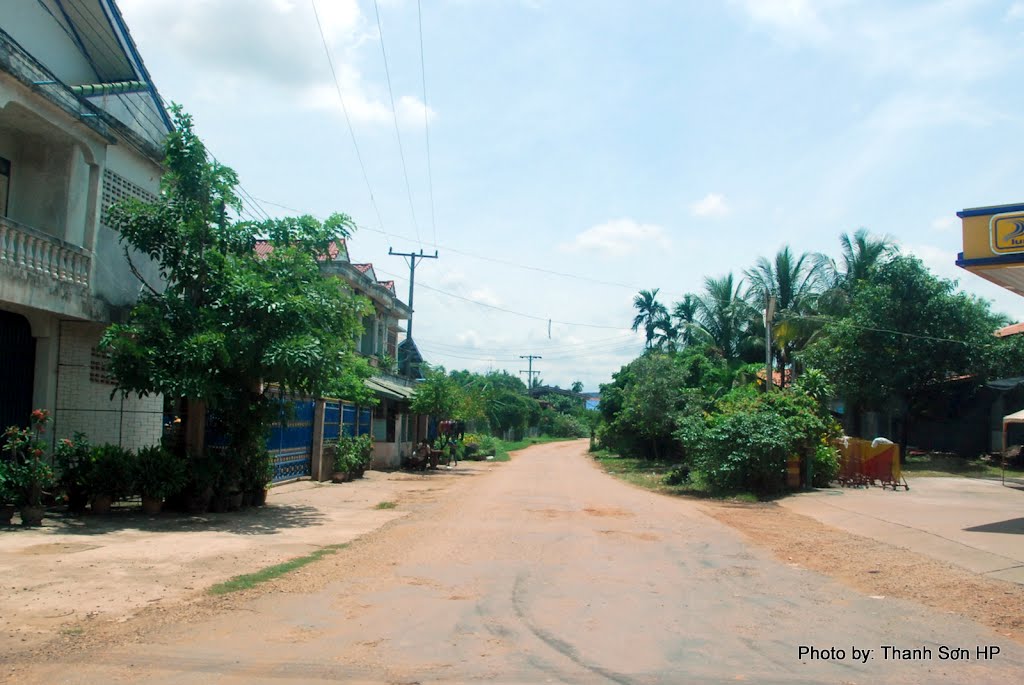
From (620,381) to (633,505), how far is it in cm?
2943

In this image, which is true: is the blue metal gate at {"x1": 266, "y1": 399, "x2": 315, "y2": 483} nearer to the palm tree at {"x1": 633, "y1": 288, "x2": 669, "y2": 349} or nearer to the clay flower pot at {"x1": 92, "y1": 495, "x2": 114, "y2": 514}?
the clay flower pot at {"x1": 92, "y1": 495, "x2": 114, "y2": 514}

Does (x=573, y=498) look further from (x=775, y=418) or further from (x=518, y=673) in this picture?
(x=518, y=673)

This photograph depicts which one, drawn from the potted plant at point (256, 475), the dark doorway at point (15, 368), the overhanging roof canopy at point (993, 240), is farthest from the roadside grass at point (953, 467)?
the dark doorway at point (15, 368)

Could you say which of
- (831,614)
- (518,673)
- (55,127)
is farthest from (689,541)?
(55,127)

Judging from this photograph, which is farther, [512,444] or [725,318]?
[512,444]

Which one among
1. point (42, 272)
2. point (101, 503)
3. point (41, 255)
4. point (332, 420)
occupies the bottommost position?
point (101, 503)

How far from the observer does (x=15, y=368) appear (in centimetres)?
1330

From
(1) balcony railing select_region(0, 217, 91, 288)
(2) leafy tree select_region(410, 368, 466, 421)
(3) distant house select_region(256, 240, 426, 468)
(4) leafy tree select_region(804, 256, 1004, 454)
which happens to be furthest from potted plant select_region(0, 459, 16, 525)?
(4) leafy tree select_region(804, 256, 1004, 454)

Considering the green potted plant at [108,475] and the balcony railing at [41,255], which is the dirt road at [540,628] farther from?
the balcony railing at [41,255]

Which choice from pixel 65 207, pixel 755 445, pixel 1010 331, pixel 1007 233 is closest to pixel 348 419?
pixel 755 445

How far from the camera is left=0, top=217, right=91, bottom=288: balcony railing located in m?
11.6

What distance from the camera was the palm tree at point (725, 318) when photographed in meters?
42.3

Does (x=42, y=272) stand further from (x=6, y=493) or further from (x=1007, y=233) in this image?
(x=1007, y=233)

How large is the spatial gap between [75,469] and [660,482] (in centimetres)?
1805
